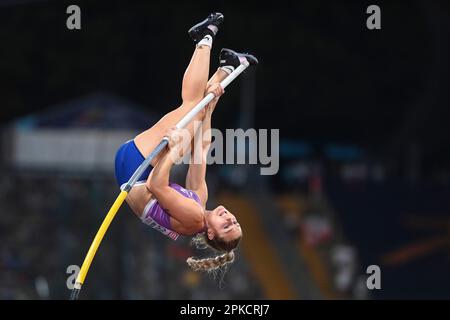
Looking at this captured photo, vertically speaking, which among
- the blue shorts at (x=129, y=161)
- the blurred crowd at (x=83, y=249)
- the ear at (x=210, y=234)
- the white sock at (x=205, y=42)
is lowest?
the blurred crowd at (x=83, y=249)

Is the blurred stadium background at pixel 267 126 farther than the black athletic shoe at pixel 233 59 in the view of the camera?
Yes

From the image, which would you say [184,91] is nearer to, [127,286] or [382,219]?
[127,286]

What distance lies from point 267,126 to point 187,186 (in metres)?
11.1

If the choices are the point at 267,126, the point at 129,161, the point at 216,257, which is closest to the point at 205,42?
the point at 129,161

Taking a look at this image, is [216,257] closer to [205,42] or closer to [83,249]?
[205,42]

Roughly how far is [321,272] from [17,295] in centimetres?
587

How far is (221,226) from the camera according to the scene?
27.4ft

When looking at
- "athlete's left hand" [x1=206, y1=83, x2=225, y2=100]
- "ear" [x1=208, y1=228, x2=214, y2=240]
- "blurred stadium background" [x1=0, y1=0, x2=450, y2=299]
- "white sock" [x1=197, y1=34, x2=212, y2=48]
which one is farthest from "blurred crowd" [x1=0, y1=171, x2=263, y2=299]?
"white sock" [x1=197, y1=34, x2=212, y2=48]

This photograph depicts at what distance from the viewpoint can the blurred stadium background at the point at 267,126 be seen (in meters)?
14.7

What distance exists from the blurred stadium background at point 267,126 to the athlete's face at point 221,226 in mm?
5135

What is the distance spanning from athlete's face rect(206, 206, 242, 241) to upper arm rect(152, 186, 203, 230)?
7 centimetres

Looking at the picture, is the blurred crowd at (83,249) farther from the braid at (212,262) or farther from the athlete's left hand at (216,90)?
the athlete's left hand at (216,90)

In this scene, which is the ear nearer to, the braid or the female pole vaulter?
the female pole vaulter

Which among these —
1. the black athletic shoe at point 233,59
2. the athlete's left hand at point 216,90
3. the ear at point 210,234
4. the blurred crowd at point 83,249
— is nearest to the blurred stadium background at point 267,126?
the blurred crowd at point 83,249
